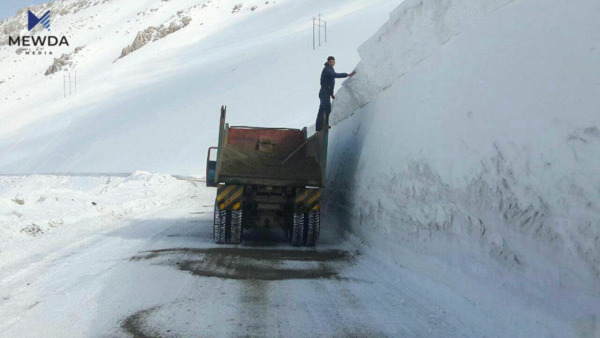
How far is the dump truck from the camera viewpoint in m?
9.16

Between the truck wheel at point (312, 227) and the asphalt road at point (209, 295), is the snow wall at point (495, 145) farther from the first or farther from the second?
the truck wheel at point (312, 227)

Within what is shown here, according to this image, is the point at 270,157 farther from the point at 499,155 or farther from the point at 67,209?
the point at 499,155

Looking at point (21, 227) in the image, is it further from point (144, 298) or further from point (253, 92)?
point (253, 92)

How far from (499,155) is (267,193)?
5.37 m

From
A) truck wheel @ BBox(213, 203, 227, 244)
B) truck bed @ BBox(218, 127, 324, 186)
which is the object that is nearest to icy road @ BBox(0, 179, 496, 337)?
truck wheel @ BBox(213, 203, 227, 244)

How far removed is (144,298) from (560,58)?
457 cm

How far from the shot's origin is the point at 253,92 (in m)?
48.6

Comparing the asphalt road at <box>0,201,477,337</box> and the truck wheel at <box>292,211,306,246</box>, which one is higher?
the truck wheel at <box>292,211,306,246</box>

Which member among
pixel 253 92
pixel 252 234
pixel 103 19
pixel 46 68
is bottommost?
pixel 252 234

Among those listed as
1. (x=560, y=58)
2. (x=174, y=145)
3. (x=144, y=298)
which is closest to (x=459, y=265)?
(x=560, y=58)

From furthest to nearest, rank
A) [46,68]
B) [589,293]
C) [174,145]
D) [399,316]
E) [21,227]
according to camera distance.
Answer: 1. [46,68]
2. [174,145]
3. [21,227]
4. [399,316]
5. [589,293]

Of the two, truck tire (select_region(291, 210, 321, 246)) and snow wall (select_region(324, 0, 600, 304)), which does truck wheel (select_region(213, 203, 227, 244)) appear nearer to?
truck tire (select_region(291, 210, 321, 246))

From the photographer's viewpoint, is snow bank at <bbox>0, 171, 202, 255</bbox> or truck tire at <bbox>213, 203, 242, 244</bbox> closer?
snow bank at <bbox>0, 171, 202, 255</bbox>

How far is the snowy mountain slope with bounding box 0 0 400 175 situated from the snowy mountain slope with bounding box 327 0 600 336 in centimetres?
3180
